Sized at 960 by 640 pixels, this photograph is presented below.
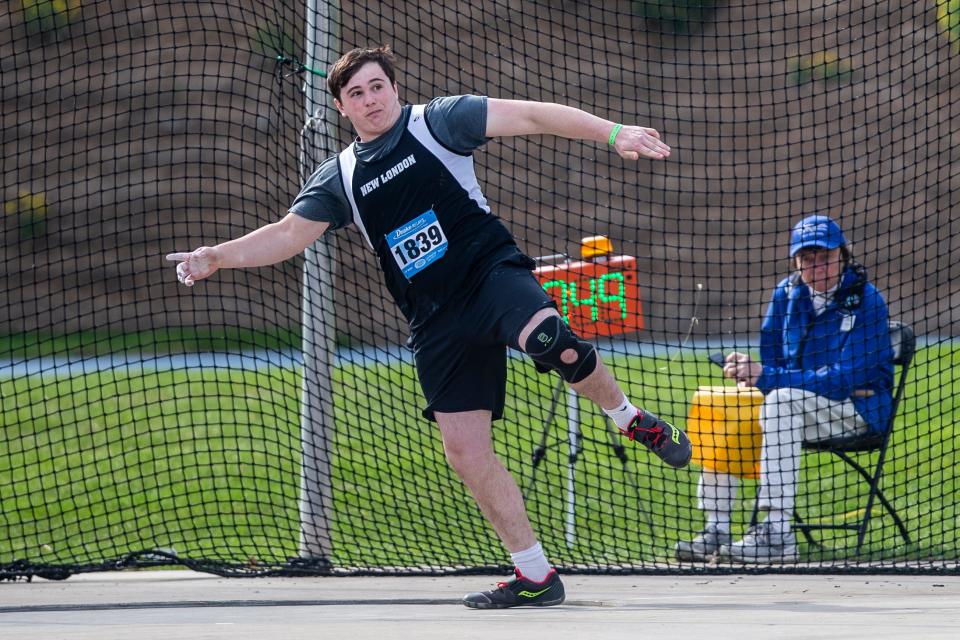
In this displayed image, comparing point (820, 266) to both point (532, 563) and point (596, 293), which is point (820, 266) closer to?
point (596, 293)

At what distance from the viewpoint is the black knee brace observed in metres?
4.12

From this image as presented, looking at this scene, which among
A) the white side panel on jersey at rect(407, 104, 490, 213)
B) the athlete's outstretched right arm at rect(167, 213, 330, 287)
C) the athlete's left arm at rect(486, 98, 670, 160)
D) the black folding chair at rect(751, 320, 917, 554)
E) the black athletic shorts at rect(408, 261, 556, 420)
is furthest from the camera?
the black folding chair at rect(751, 320, 917, 554)

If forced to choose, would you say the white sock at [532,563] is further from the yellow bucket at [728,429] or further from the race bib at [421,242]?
the yellow bucket at [728,429]

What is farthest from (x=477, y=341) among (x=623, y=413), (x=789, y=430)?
(x=789, y=430)

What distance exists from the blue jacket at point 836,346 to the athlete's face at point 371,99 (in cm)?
229

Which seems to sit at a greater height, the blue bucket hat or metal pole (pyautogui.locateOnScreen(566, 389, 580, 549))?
the blue bucket hat

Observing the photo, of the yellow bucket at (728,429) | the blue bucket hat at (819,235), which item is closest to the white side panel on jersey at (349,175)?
the yellow bucket at (728,429)

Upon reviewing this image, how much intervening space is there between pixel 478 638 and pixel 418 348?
45.9 inches

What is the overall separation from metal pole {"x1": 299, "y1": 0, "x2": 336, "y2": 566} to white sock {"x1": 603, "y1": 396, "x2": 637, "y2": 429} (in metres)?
1.77

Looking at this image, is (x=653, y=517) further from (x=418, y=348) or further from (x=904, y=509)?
(x=418, y=348)

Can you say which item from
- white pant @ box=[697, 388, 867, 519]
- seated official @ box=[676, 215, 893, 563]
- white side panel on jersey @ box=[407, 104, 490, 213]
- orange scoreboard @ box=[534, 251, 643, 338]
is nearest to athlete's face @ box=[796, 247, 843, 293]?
seated official @ box=[676, 215, 893, 563]

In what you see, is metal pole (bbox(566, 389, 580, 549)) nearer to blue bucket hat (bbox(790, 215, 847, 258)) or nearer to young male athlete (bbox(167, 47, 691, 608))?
blue bucket hat (bbox(790, 215, 847, 258))

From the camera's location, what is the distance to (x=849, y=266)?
18.8 ft

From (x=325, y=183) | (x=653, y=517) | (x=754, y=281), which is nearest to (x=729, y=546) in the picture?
(x=653, y=517)
